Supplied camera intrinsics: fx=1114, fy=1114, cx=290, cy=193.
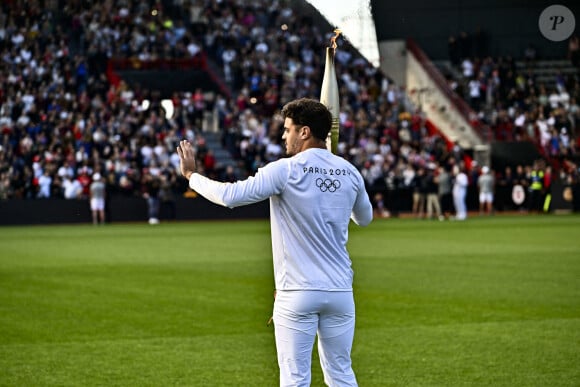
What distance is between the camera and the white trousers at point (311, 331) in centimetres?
619

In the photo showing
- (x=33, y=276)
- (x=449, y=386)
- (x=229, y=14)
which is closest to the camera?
(x=449, y=386)

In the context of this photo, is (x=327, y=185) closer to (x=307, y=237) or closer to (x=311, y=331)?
(x=307, y=237)

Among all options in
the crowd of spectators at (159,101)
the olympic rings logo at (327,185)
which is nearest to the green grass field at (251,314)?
the olympic rings logo at (327,185)

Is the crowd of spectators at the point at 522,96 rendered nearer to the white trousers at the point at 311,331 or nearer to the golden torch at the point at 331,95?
the golden torch at the point at 331,95

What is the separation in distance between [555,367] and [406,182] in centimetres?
3344

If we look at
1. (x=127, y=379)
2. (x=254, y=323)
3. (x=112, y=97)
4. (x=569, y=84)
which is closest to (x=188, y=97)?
(x=112, y=97)

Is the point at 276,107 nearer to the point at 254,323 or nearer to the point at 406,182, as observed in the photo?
the point at 406,182

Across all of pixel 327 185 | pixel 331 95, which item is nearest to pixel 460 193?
pixel 331 95

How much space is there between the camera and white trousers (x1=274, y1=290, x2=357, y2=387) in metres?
6.19

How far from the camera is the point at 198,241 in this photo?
1107 inches

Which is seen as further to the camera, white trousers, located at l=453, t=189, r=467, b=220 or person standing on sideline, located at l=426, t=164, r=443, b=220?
person standing on sideline, located at l=426, t=164, r=443, b=220
